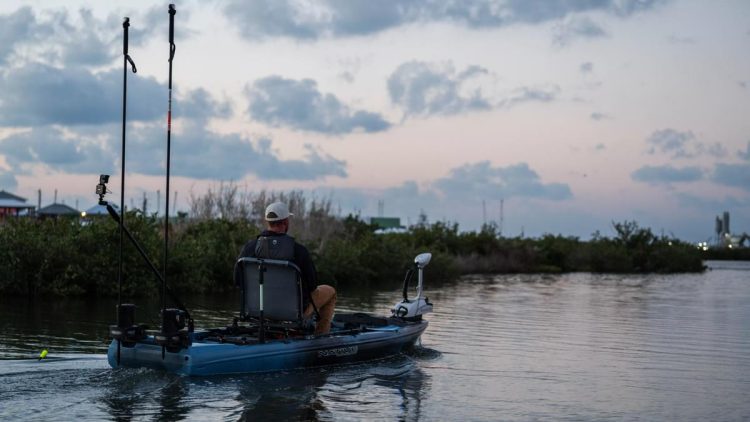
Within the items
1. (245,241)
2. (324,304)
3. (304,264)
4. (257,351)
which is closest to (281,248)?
(304,264)

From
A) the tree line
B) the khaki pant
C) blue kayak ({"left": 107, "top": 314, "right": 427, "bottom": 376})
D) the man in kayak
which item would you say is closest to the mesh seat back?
the man in kayak

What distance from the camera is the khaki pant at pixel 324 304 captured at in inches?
497

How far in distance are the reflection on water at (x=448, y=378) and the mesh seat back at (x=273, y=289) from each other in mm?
784

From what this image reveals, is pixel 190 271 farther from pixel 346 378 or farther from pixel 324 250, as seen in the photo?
pixel 346 378

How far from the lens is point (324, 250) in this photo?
34.1 m

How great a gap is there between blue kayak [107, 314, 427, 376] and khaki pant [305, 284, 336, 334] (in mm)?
155

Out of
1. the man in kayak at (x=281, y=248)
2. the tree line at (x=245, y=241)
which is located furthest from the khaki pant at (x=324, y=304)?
the tree line at (x=245, y=241)

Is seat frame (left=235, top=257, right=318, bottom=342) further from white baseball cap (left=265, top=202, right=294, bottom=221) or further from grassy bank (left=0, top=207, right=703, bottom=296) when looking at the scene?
grassy bank (left=0, top=207, right=703, bottom=296)

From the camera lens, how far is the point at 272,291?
11.9 m

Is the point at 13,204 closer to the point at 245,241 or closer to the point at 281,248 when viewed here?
the point at 245,241

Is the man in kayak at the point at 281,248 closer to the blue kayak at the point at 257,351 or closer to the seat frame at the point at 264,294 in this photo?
the seat frame at the point at 264,294

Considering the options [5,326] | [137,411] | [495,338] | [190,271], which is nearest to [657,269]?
[190,271]

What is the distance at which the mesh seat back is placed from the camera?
11703 millimetres

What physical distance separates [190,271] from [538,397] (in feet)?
55.1
